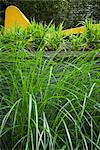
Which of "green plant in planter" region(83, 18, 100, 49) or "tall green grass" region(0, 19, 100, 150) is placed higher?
"green plant in planter" region(83, 18, 100, 49)

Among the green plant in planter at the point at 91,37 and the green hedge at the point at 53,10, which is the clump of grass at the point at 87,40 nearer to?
the green plant in planter at the point at 91,37

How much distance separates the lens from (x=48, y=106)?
4.68 feet

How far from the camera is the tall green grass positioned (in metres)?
1.33

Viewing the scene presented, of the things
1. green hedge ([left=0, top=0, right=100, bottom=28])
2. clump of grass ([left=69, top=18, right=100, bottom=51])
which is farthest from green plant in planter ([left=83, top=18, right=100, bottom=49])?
green hedge ([left=0, top=0, right=100, bottom=28])

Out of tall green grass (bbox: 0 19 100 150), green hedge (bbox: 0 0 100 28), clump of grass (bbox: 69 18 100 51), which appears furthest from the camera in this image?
green hedge (bbox: 0 0 100 28)

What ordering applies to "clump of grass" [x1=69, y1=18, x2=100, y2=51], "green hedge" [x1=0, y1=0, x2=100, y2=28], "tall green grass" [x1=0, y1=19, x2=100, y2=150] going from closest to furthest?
"tall green grass" [x1=0, y1=19, x2=100, y2=150], "clump of grass" [x1=69, y1=18, x2=100, y2=51], "green hedge" [x1=0, y1=0, x2=100, y2=28]

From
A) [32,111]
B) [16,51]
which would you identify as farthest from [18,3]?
[32,111]

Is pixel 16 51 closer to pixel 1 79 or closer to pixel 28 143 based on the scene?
pixel 1 79

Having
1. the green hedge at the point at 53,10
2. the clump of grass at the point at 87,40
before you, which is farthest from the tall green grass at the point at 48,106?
the green hedge at the point at 53,10

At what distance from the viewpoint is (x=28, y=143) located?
1316mm

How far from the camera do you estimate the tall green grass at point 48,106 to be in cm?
133

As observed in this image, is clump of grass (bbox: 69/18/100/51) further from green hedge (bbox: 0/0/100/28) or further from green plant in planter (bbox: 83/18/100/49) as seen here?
green hedge (bbox: 0/0/100/28)

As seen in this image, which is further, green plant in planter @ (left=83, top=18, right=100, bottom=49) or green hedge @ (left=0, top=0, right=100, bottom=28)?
green hedge @ (left=0, top=0, right=100, bottom=28)

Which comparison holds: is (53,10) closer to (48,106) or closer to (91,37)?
(91,37)
